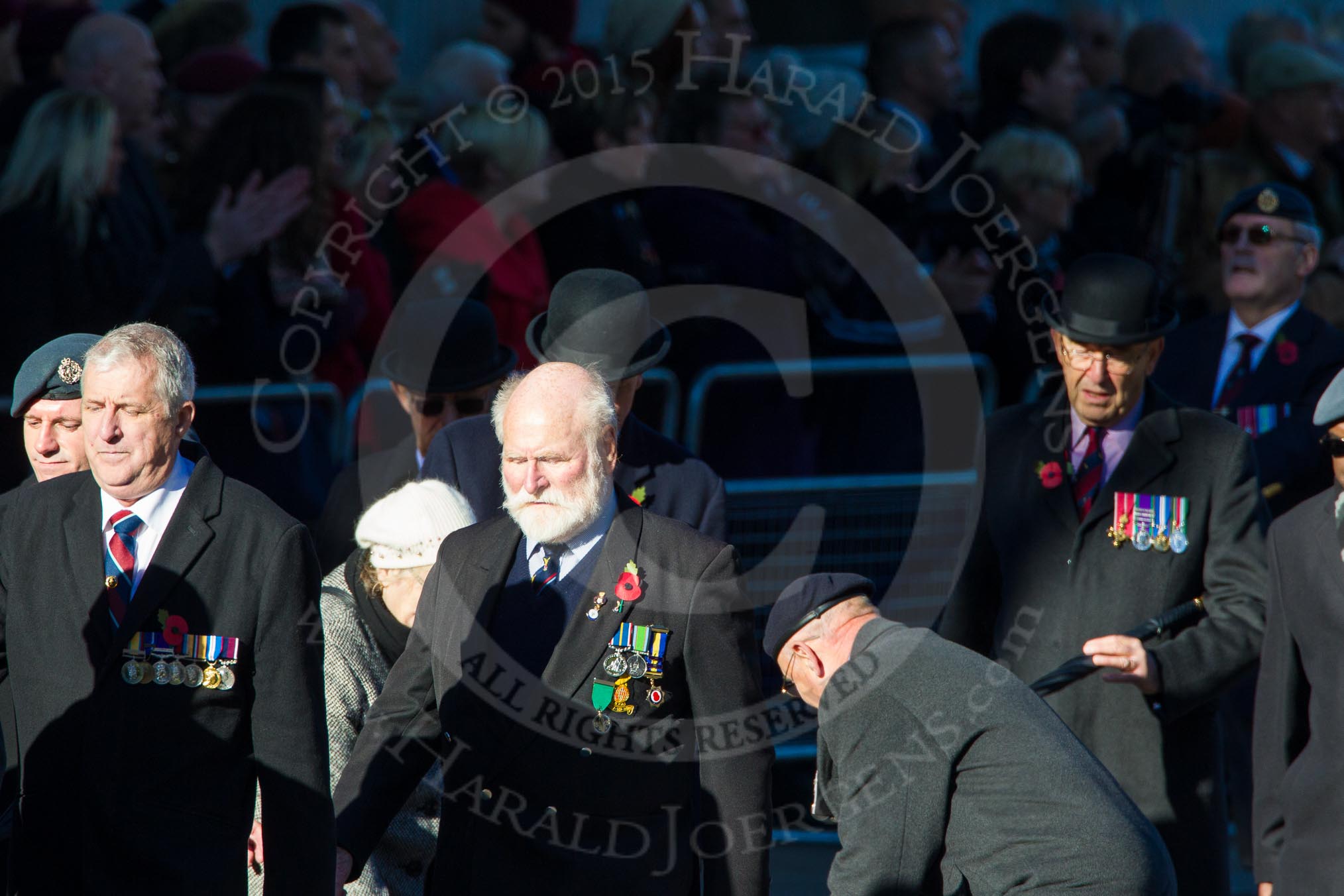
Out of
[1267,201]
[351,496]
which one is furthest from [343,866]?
[1267,201]

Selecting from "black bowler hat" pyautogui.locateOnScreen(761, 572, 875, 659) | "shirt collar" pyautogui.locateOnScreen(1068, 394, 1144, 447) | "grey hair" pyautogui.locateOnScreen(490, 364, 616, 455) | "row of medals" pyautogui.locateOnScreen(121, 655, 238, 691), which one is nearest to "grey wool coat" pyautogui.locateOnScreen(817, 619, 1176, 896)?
"black bowler hat" pyautogui.locateOnScreen(761, 572, 875, 659)

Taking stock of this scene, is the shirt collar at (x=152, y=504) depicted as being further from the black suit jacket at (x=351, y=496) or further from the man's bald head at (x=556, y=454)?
the black suit jacket at (x=351, y=496)

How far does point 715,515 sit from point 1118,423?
4.33 feet

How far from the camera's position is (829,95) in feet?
28.2

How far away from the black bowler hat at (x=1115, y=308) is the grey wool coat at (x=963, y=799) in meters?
1.73

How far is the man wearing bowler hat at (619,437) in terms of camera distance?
523 cm

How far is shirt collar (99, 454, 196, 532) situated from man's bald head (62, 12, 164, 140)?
3515 mm

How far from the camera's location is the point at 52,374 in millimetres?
4750

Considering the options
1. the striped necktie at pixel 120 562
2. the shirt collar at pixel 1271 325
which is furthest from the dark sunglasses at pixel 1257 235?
the striped necktie at pixel 120 562

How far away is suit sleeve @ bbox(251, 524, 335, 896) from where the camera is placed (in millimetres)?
4062

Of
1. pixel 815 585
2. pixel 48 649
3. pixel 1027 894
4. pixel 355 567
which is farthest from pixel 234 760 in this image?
pixel 1027 894

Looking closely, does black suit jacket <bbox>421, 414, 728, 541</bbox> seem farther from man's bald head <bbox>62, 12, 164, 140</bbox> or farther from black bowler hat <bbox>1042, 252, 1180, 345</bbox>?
man's bald head <bbox>62, 12, 164, 140</bbox>

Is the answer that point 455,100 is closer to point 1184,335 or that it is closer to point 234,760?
point 1184,335

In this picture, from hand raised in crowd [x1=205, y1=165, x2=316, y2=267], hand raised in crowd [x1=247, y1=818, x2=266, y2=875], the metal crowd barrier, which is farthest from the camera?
the metal crowd barrier
